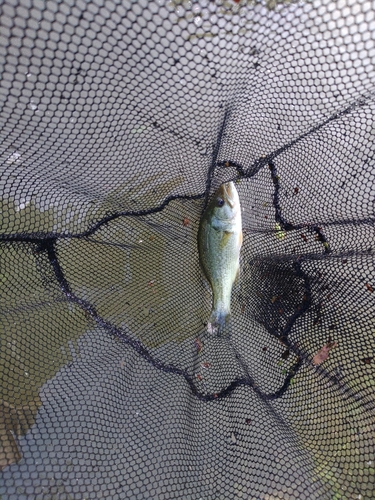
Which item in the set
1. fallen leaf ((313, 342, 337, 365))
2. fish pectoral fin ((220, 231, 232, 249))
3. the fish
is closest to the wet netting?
fallen leaf ((313, 342, 337, 365))

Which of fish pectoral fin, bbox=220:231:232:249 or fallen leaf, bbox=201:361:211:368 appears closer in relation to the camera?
fish pectoral fin, bbox=220:231:232:249

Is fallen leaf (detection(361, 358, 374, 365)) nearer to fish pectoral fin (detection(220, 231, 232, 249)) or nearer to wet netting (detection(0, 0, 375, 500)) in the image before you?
wet netting (detection(0, 0, 375, 500))

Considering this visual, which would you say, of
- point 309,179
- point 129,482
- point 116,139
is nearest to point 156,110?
point 116,139

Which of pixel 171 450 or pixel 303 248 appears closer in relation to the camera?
pixel 171 450

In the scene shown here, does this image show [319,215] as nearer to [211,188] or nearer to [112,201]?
[211,188]

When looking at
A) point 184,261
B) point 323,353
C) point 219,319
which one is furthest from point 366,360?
point 184,261

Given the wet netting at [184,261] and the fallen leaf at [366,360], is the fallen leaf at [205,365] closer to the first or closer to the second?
the wet netting at [184,261]

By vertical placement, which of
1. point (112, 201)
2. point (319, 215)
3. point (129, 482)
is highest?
point (319, 215)

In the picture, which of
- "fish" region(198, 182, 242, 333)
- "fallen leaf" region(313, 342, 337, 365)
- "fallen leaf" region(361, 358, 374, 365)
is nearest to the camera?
"fish" region(198, 182, 242, 333)
